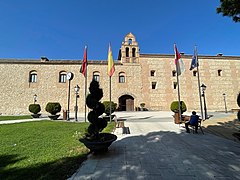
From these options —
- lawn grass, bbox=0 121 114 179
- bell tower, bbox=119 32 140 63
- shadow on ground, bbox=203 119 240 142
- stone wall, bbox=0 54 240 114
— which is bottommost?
shadow on ground, bbox=203 119 240 142

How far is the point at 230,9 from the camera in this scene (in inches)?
259

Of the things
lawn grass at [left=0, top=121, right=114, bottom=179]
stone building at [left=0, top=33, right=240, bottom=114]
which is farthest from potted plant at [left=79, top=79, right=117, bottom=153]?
stone building at [left=0, top=33, right=240, bottom=114]

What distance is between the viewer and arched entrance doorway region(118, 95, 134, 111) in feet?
78.6

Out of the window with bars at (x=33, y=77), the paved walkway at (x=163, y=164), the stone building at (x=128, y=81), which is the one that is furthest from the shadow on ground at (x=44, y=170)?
the window with bars at (x=33, y=77)

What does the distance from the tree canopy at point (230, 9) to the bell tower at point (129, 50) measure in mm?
18796

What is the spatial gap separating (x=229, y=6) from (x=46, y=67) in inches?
1000

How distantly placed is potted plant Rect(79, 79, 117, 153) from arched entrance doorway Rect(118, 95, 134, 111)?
1979 cm

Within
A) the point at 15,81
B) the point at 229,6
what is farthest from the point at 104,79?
the point at 229,6

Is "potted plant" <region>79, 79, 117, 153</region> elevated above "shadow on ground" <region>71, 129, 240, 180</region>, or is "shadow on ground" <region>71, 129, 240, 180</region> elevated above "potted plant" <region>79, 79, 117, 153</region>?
"potted plant" <region>79, 79, 117, 153</region>

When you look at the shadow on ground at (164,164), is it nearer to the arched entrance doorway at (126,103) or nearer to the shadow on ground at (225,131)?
the shadow on ground at (225,131)

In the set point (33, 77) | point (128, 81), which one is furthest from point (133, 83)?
point (33, 77)

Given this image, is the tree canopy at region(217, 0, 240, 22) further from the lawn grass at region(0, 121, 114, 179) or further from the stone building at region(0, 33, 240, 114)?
the stone building at region(0, 33, 240, 114)

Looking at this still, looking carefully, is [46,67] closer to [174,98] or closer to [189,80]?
[174,98]

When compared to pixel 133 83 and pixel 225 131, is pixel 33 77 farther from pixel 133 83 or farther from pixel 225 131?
pixel 225 131
